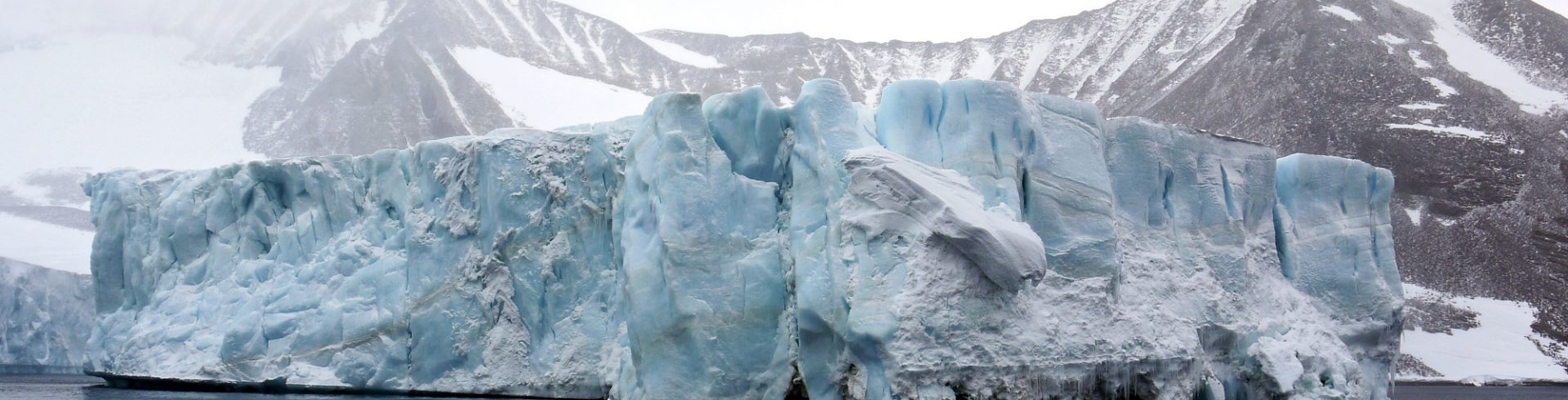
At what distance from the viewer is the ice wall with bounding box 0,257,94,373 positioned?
81.4 feet

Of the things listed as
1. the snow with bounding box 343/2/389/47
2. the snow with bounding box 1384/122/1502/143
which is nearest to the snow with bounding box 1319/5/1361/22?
the snow with bounding box 1384/122/1502/143

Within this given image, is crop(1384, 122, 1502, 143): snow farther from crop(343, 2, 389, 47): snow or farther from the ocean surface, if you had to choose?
crop(343, 2, 389, 47): snow

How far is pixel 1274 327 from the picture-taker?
615 inches

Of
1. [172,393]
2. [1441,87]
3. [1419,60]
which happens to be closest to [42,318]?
[172,393]

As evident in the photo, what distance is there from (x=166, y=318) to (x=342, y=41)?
42172 mm

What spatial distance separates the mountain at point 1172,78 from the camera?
37.5 meters

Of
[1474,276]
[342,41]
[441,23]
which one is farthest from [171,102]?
[1474,276]

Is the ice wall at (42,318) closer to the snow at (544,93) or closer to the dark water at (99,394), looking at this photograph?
the dark water at (99,394)

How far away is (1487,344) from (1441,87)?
13430mm

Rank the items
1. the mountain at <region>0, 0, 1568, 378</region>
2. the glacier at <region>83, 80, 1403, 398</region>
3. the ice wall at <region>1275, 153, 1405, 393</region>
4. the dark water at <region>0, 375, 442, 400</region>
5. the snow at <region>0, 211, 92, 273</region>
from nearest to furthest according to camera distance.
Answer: the glacier at <region>83, 80, 1403, 398</region>, the ice wall at <region>1275, 153, 1405, 393</region>, the dark water at <region>0, 375, 442, 400</region>, the snow at <region>0, 211, 92, 273</region>, the mountain at <region>0, 0, 1568, 378</region>

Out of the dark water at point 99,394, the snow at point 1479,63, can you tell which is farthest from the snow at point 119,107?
the snow at point 1479,63

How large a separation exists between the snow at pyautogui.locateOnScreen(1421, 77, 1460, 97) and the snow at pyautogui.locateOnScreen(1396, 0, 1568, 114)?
1382mm

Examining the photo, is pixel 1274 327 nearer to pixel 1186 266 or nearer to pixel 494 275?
pixel 1186 266

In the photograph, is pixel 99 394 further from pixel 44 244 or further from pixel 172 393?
pixel 44 244
